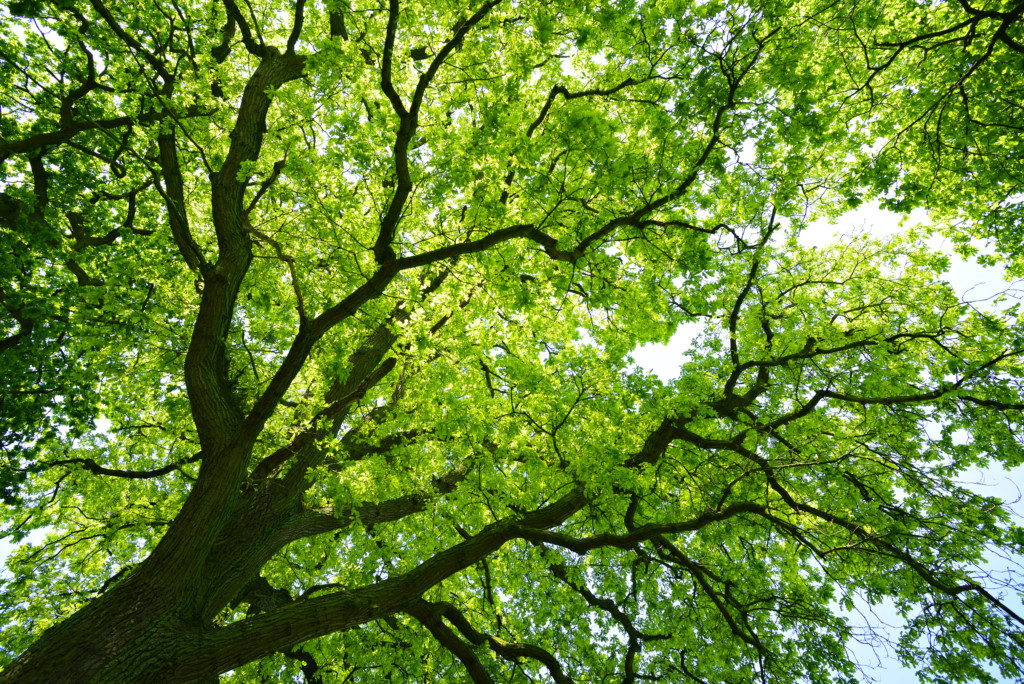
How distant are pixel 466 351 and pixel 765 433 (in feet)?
17.5

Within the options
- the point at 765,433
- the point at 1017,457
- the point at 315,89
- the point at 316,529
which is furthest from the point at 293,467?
the point at 1017,457

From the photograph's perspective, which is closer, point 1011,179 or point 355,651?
point 1011,179

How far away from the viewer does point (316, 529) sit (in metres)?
8.32

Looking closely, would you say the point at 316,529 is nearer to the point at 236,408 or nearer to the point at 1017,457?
the point at 236,408

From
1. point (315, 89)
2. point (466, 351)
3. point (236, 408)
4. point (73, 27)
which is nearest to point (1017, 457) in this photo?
point (466, 351)

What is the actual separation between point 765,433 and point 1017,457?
146 inches

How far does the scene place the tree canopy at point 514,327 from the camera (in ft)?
23.1

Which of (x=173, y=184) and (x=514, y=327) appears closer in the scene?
(x=173, y=184)

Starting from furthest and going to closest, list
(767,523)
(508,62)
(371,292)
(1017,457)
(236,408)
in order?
1. (767,523)
2. (508,62)
3. (1017,457)
4. (236,408)
5. (371,292)

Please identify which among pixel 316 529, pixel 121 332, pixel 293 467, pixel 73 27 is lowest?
pixel 316 529

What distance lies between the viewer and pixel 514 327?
9.27 metres

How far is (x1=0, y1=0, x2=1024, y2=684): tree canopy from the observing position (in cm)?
705

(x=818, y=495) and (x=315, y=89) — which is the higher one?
(x=315, y=89)

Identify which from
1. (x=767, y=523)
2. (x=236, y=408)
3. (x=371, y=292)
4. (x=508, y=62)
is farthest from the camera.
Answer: (x=767, y=523)
